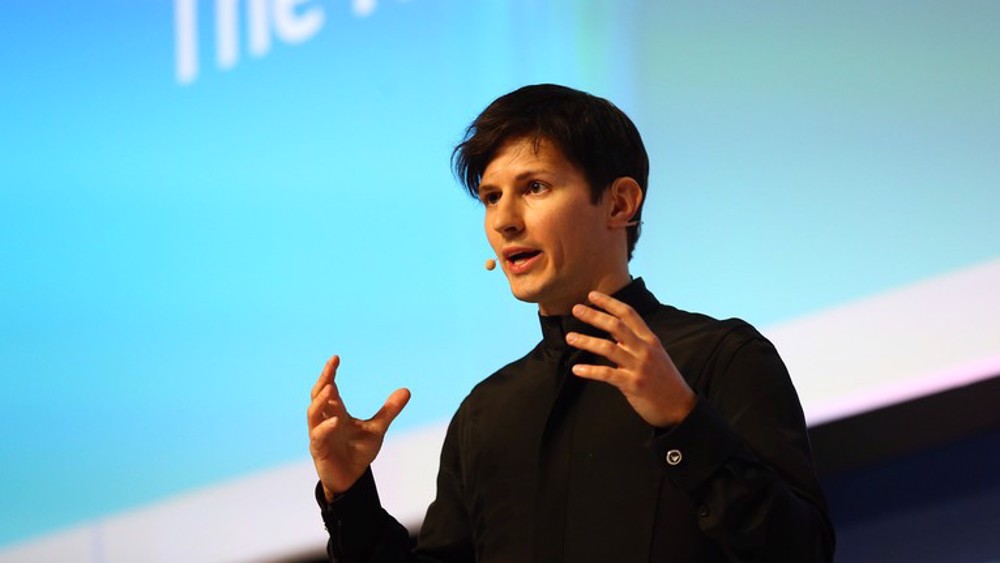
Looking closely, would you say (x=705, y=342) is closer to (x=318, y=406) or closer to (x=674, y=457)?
(x=674, y=457)

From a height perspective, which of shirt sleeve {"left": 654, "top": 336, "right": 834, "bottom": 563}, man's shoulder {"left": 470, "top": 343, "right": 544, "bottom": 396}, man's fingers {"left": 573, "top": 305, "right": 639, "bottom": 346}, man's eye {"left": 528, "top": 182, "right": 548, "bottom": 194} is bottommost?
shirt sleeve {"left": 654, "top": 336, "right": 834, "bottom": 563}

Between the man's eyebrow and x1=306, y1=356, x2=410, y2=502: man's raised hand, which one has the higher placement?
the man's eyebrow

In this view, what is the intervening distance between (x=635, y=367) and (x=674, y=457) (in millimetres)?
97

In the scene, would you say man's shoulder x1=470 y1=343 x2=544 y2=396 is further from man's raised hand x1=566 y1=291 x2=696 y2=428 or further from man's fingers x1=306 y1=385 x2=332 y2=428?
man's raised hand x1=566 y1=291 x2=696 y2=428

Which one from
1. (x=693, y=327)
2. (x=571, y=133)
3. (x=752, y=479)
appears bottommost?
(x=752, y=479)

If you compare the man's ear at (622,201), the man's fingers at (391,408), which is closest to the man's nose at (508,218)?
the man's ear at (622,201)

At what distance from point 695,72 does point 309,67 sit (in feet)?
2.58

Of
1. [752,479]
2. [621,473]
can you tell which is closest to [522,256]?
[621,473]

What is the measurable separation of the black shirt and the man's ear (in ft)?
0.25

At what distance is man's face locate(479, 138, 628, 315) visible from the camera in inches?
58.9

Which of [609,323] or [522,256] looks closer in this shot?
[609,323]

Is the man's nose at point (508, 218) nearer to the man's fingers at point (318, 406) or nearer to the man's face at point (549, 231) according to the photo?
the man's face at point (549, 231)

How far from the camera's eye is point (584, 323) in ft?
5.01

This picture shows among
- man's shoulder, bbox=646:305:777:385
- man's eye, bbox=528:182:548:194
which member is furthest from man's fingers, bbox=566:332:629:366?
man's eye, bbox=528:182:548:194
